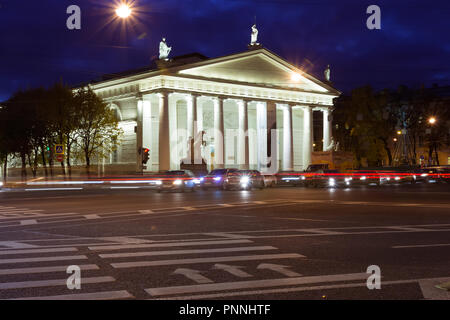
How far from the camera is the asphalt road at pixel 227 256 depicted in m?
7.30

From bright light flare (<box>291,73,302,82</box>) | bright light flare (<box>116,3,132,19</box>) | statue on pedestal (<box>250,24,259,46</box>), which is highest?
statue on pedestal (<box>250,24,259,46</box>)

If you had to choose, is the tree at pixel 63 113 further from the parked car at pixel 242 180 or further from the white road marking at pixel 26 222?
the white road marking at pixel 26 222

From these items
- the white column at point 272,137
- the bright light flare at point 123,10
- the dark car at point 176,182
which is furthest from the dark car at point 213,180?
the white column at point 272,137

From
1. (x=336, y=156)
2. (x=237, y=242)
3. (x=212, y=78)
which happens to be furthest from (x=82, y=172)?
(x=237, y=242)

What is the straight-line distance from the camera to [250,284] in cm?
766

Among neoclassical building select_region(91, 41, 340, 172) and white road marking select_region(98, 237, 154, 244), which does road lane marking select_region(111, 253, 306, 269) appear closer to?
white road marking select_region(98, 237, 154, 244)

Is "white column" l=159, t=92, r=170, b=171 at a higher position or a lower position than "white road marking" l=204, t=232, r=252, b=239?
higher

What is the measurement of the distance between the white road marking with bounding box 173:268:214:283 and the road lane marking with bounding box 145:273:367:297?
0.31m

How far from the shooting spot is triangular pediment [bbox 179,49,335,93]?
7062 centimetres

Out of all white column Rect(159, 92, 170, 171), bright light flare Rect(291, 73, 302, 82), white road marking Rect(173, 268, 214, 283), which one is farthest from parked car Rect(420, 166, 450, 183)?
white road marking Rect(173, 268, 214, 283)

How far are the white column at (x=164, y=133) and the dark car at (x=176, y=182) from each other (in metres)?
24.1

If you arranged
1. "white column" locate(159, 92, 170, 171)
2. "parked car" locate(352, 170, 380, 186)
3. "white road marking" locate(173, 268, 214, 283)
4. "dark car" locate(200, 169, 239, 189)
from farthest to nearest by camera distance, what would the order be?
"white column" locate(159, 92, 170, 171)
"parked car" locate(352, 170, 380, 186)
"dark car" locate(200, 169, 239, 189)
"white road marking" locate(173, 268, 214, 283)
